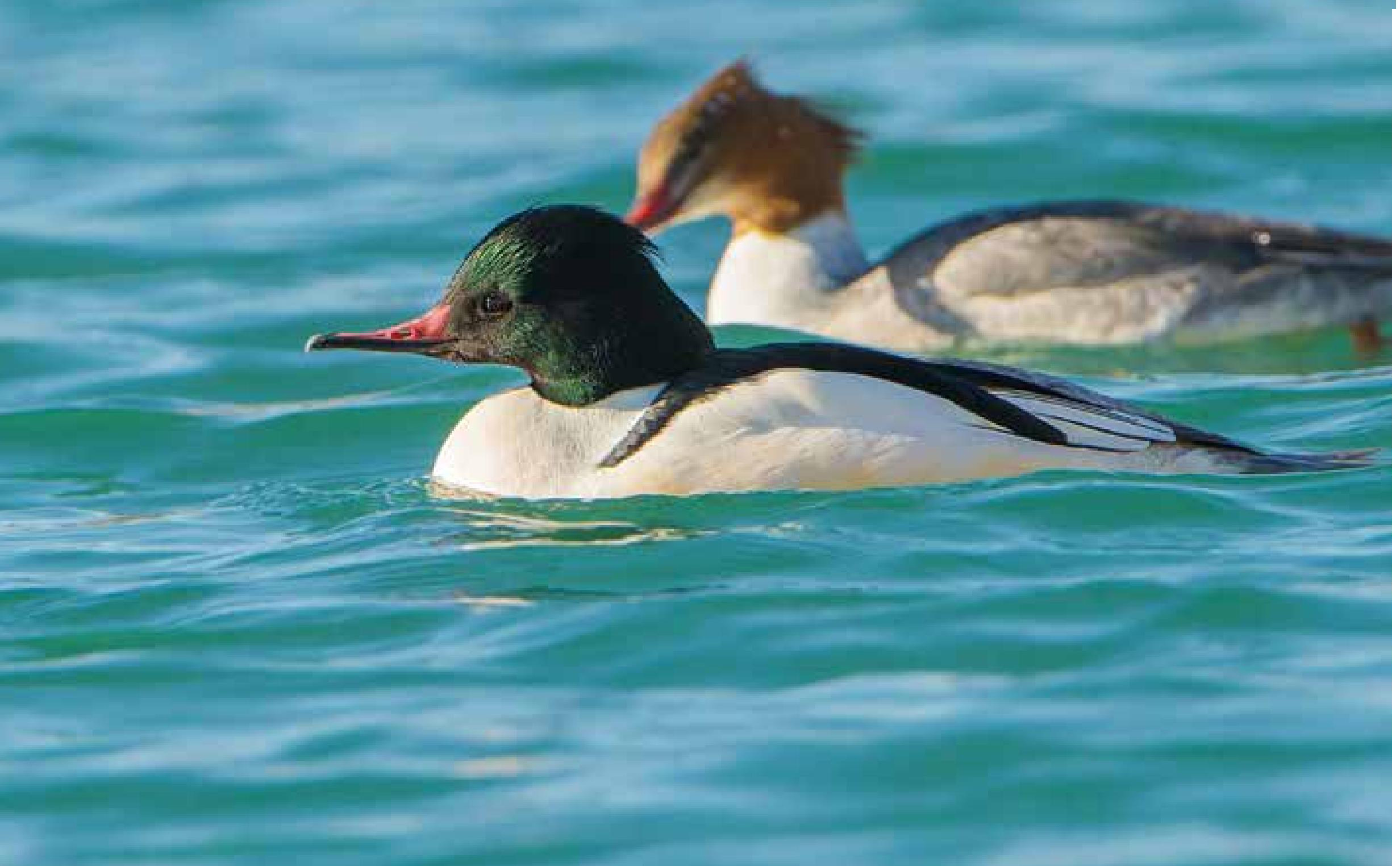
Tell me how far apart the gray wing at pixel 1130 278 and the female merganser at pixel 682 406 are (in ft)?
11.3

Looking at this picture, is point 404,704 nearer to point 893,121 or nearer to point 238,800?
point 238,800

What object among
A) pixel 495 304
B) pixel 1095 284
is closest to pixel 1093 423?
pixel 495 304

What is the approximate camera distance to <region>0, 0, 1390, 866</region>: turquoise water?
229 inches

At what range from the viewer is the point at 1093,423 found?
8320 mm

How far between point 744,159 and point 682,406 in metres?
5.01

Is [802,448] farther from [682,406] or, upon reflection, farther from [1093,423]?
[1093,423]

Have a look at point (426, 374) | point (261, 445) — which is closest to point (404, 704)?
point (261, 445)

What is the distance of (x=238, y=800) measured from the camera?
607 centimetres

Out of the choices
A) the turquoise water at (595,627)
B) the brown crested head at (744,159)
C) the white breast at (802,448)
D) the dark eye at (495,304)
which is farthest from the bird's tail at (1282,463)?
the brown crested head at (744,159)

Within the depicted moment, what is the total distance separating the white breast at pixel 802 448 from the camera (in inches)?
317

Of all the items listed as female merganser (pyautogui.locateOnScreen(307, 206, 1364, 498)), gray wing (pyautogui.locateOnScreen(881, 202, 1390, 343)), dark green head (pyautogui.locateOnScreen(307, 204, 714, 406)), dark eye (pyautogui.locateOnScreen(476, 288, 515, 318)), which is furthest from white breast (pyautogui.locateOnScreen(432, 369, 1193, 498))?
gray wing (pyautogui.locateOnScreen(881, 202, 1390, 343))

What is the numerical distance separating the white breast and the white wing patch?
1cm

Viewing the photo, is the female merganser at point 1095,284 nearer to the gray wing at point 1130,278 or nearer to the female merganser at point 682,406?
the gray wing at point 1130,278

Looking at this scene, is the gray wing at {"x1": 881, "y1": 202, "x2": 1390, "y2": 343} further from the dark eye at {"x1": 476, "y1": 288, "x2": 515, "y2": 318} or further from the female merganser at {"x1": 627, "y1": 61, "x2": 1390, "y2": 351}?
the dark eye at {"x1": 476, "y1": 288, "x2": 515, "y2": 318}
